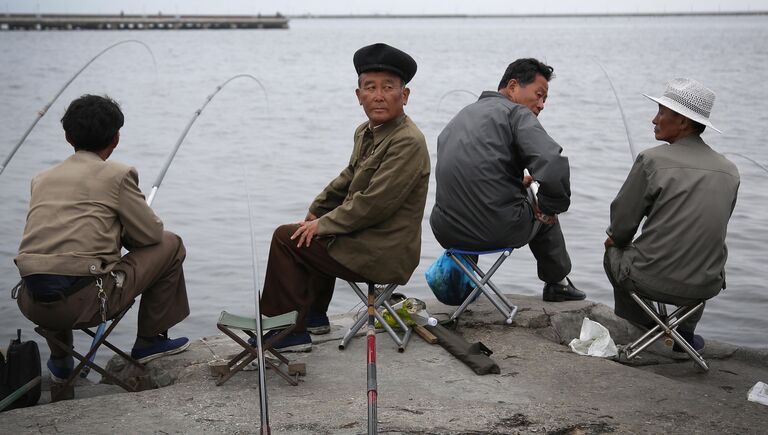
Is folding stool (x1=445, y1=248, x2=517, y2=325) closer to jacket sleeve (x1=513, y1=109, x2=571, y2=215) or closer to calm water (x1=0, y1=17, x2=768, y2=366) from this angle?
jacket sleeve (x1=513, y1=109, x2=571, y2=215)

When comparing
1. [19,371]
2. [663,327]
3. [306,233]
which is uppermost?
[306,233]

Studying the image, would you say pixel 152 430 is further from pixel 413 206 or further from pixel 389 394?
pixel 413 206

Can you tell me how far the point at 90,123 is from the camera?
13.1 feet

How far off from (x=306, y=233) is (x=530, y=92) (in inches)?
59.4

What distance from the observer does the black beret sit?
4.17 m

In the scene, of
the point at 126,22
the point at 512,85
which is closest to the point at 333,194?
the point at 512,85

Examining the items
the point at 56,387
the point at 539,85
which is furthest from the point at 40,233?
the point at 539,85

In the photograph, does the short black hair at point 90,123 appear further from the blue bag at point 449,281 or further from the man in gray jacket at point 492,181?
the blue bag at point 449,281

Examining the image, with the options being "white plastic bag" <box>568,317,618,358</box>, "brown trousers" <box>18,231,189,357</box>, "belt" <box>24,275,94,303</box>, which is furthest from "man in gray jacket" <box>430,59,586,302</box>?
"belt" <box>24,275,94,303</box>

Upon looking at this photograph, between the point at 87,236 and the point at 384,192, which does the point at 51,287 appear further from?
the point at 384,192

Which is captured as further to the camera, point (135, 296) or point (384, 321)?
point (384, 321)

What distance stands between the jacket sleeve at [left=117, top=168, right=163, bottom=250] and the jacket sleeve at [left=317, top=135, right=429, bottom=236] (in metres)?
0.75

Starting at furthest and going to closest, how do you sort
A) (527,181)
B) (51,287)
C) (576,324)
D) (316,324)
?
(576,324) → (527,181) → (316,324) → (51,287)

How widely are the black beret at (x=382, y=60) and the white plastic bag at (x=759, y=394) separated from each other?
210cm
